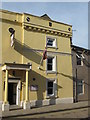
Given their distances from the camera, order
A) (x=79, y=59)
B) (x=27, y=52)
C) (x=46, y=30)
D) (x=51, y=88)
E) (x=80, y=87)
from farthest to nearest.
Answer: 1. (x=79, y=59)
2. (x=80, y=87)
3. (x=46, y=30)
4. (x=51, y=88)
5. (x=27, y=52)

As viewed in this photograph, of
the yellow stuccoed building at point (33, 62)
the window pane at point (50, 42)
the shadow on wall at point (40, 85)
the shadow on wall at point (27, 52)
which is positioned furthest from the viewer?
the window pane at point (50, 42)

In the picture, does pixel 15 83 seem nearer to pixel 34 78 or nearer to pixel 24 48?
pixel 34 78

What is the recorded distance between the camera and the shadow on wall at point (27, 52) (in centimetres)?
1705

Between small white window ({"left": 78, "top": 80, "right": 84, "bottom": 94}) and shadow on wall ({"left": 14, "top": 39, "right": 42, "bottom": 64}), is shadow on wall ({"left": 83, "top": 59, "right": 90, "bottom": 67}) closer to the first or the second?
small white window ({"left": 78, "top": 80, "right": 84, "bottom": 94})

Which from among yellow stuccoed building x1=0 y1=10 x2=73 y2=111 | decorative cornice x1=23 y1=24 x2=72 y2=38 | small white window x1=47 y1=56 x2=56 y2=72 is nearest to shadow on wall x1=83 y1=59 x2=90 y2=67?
yellow stuccoed building x1=0 y1=10 x2=73 y2=111

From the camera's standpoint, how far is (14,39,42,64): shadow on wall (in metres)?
17.0

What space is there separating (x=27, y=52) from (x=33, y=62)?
1.10 m

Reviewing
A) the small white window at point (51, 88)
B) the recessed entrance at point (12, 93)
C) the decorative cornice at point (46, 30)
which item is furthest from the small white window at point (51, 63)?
the recessed entrance at point (12, 93)

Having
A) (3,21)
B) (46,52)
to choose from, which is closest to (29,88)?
(46,52)

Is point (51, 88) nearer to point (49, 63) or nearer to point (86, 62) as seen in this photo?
point (49, 63)

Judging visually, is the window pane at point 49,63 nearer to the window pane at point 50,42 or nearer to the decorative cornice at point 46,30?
the window pane at point 50,42

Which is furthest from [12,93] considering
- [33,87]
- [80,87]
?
[80,87]

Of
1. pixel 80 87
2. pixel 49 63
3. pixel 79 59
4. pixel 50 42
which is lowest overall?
pixel 80 87

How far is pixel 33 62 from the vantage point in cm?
1764
